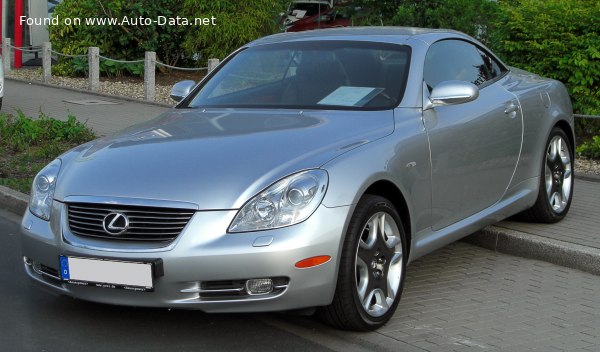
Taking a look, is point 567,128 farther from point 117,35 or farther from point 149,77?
point 117,35

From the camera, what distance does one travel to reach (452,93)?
591cm

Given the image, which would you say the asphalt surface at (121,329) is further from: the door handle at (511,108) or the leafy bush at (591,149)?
the leafy bush at (591,149)

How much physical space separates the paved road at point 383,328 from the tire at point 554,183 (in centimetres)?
100

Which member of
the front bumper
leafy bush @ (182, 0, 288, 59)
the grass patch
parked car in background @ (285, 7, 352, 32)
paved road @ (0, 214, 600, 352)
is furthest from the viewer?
parked car in background @ (285, 7, 352, 32)

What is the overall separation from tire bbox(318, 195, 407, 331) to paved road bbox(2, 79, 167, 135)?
24.2 ft

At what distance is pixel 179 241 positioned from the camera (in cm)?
475

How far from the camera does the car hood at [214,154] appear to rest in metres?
4.90

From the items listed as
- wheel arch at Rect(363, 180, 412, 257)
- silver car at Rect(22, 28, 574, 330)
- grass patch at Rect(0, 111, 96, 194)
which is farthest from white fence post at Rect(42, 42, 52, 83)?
wheel arch at Rect(363, 180, 412, 257)

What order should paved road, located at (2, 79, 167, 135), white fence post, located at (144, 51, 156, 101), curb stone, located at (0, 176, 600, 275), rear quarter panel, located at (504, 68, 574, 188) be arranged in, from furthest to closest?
1. white fence post, located at (144, 51, 156, 101)
2. paved road, located at (2, 79, 167, 135)
3. rear quarter panel, located at (504, 68, 574, 188)
4. curb stone, located at (0, 176, 600, 275)

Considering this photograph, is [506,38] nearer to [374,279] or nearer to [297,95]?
[297,95]

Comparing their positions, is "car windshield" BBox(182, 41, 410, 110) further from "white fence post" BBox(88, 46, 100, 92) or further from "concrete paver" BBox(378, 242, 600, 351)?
"white fence post" BBox(88, 46, 100, 92)

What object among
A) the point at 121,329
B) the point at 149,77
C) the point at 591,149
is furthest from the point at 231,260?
the point at 149,77

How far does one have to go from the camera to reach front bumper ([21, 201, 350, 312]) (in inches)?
186

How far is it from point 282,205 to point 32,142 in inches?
265
